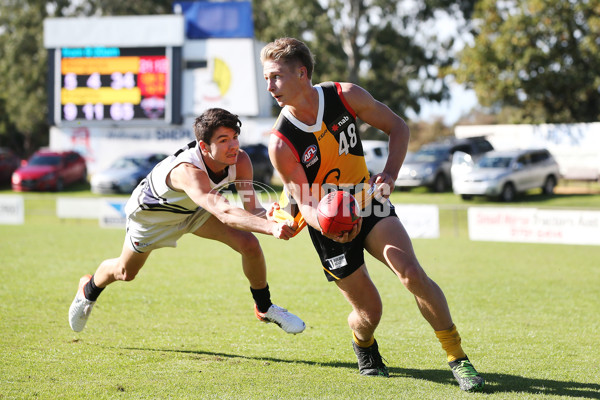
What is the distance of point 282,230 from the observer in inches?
162

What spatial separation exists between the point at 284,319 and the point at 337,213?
5.84 ft

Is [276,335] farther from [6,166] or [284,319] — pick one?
[6,166]

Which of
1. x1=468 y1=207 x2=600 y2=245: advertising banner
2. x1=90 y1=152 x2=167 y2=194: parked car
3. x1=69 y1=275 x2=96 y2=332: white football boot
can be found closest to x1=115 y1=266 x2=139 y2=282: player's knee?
x1=69 y1=275 x2=96 y2=332: white football boot

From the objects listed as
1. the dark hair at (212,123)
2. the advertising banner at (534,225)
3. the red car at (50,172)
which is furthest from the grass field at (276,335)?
the red car at (50,172)

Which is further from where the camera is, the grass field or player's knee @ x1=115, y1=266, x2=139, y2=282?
player's knee @ x1=115, y1=266, x2=139, y2=282

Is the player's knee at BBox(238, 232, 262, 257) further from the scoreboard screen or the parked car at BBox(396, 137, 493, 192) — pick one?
the scoreboard screen

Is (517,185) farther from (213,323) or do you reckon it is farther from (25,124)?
(25,124)

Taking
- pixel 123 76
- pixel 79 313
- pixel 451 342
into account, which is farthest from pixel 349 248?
pixel 123 76

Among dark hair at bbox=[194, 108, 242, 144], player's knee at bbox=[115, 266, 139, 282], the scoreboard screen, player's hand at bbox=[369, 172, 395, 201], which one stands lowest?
player's knee at bbox=[115, 266, 139, 282]

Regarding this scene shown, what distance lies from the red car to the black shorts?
26.8 meters

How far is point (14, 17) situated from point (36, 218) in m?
28.6

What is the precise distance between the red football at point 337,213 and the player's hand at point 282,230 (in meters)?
0.23

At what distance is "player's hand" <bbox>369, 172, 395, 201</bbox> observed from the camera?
15.0ft

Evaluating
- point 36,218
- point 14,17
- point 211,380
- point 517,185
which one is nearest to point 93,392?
point 211,380
